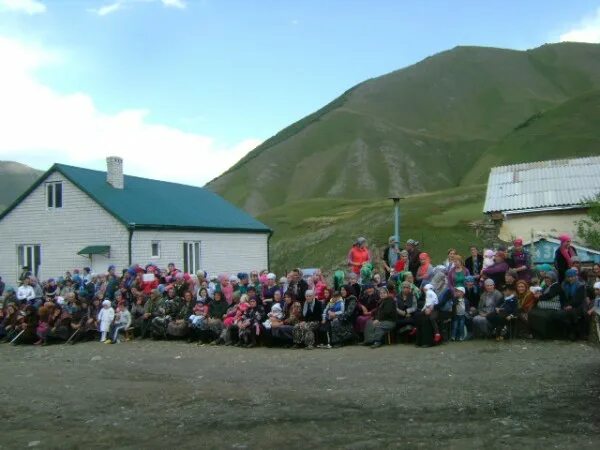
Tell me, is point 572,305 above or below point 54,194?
below

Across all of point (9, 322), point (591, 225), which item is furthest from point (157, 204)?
point (591, 225)

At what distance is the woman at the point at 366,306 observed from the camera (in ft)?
40.7

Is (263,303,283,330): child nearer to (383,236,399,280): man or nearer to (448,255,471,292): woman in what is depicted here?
(383,236,399,280): man

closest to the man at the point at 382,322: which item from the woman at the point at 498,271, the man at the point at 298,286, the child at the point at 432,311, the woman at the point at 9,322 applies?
the child at the point at 432,311

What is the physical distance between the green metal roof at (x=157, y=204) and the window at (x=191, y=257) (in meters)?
0.78

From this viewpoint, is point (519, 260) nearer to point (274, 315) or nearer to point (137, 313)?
point (274, 315)

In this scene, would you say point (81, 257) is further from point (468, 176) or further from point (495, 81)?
point (495, 81)

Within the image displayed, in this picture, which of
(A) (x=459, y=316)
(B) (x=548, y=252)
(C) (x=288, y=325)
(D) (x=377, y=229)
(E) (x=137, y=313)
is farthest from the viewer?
(D) (x=377, y=229)

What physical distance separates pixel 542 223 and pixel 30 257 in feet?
65.4

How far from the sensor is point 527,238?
2272 centimetres

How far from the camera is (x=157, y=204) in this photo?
1015 inches

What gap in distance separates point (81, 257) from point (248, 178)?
332 ft

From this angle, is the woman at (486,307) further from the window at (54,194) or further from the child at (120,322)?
the window at (54,194)

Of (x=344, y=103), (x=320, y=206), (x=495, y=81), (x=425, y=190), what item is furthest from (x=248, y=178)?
(x=495, y=81)
